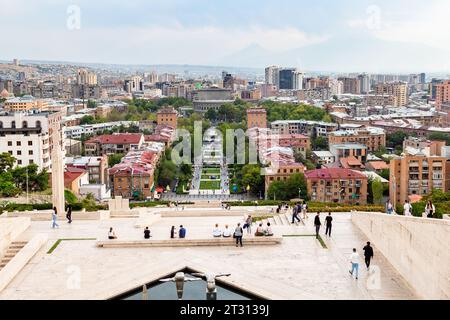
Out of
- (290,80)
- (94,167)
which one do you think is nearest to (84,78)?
(290,80)

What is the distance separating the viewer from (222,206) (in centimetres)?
2005

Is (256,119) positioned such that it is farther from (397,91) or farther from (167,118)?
(397,91)

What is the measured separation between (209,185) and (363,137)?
16486 mm

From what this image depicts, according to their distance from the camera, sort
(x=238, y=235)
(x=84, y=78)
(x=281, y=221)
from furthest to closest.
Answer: (x=84, y=78)
(x=281, y=221)
(x=238, y=235)

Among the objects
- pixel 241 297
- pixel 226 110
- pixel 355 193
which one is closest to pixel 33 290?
pixel 241 297

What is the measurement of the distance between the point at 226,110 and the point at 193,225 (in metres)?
58.8

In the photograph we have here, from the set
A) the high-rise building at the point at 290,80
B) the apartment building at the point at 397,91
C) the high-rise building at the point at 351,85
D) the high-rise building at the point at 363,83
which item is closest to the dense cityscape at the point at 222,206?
the apartment building at the point at 397,91

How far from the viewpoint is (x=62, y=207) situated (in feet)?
46.2

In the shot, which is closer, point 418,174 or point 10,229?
point 10,229

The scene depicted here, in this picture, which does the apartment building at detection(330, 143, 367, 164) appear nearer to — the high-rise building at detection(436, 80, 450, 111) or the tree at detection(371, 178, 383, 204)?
the tree at detection(371, 178, 383, 204)

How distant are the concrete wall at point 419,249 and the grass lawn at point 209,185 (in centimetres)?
2617

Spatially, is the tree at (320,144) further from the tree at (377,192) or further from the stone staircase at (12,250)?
the stone staircase at (12,250)

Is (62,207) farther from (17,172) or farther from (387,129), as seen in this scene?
(387,129)
